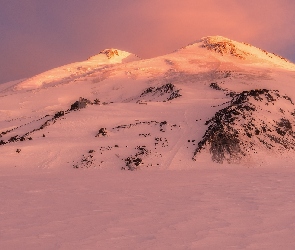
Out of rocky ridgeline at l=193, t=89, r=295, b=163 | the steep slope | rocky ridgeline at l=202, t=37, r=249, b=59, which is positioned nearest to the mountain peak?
rocky ridgeline at l=202, t=37, r=249, b=59

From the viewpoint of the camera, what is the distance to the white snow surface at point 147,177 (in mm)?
5895

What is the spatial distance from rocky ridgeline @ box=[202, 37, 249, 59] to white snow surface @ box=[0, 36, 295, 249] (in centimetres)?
1918

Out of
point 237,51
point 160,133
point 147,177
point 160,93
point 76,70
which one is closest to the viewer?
point 147,177

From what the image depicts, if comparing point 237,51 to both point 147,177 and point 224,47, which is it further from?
point 147,177

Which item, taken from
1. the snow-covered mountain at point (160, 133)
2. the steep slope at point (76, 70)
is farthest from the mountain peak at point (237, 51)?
the snow-covered mountain at point (160, 133)

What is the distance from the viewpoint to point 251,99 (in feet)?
72.0

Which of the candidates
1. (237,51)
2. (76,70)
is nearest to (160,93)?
(237,51)

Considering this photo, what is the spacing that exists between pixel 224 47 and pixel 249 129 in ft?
140

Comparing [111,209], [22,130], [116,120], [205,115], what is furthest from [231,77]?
[111,209]

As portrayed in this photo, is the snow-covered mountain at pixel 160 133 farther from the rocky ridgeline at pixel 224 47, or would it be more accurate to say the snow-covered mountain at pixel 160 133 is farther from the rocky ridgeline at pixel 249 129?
the rocky ridgeline at pixel 224 47

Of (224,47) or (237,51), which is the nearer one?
(237,51)

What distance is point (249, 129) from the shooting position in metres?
18.8

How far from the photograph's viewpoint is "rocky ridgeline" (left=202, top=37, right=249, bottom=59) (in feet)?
186

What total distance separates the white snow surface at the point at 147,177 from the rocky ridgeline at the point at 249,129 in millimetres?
88
